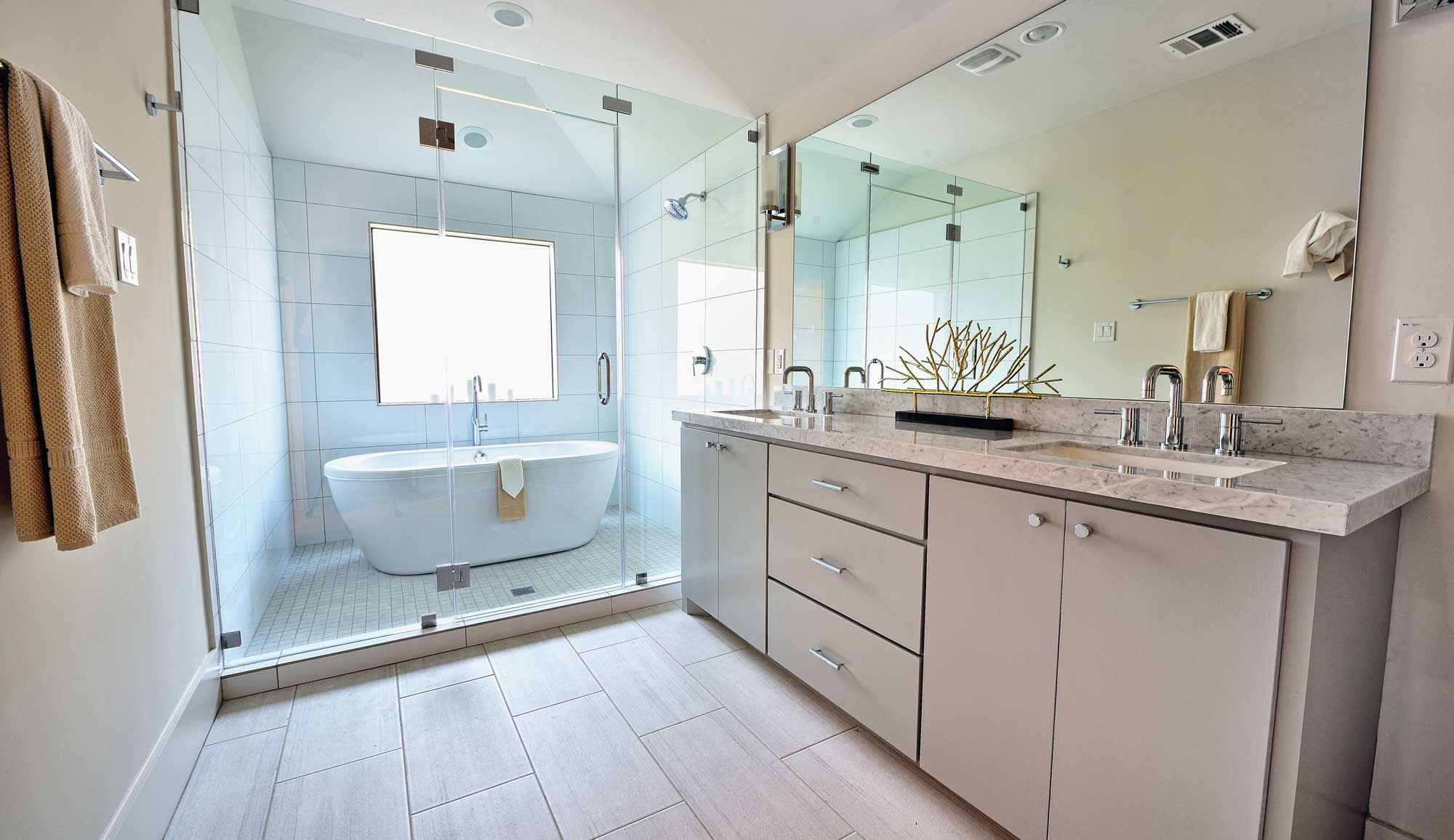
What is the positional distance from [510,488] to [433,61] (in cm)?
172

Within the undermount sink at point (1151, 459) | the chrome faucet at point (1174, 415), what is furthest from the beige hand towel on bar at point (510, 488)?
the chrome faucet at point (1174, 415)

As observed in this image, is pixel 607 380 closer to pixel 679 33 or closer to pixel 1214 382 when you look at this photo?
pixel 679 33

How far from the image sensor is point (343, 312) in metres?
2.24

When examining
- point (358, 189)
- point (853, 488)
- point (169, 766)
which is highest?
point (358, 189)

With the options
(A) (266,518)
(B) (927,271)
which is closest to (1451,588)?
(B) (927,271)

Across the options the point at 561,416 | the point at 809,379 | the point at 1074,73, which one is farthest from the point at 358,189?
the point at 1074,73

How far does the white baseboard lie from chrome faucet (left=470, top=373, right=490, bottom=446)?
1089 mm

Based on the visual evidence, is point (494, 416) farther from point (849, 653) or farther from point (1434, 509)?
point (1434, 509)

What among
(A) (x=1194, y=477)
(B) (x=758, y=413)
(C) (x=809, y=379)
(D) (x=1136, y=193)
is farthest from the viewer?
(B) (x=758, y=413)

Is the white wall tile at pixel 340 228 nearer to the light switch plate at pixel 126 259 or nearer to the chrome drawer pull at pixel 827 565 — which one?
the light switch plate at pixel 126 259

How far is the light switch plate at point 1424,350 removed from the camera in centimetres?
113

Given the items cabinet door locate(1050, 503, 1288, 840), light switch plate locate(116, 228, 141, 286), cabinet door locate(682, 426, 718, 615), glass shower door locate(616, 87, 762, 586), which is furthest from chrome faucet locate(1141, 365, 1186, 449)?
light switch plate locate(116, 228, 141, 286)

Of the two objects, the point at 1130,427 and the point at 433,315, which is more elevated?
the point at 433,315

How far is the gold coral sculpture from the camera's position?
6.15 ft
